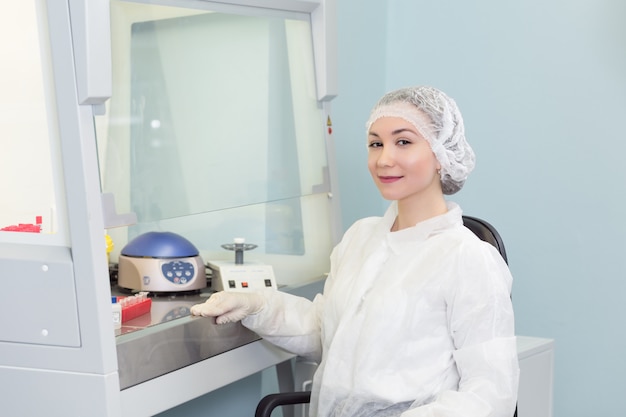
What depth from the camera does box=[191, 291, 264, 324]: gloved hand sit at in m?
1.71

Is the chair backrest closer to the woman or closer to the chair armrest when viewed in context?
the woman

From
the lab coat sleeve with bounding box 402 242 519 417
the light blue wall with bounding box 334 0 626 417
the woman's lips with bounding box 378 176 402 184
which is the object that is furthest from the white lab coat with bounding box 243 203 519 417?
the light blue wall with bounding box 334 0 626 417

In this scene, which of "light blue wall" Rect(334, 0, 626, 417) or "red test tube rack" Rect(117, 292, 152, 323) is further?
"light blue wall" Rect(334, 0, 626, 417)

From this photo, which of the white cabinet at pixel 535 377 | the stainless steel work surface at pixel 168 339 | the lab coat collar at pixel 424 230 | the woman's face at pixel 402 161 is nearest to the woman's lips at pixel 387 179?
the woman's face at pixel 402 161

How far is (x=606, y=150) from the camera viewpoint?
8.00 feet

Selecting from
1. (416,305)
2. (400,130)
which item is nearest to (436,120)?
(400,130)

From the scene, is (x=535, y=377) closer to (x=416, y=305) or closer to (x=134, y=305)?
(x=416, y=305)

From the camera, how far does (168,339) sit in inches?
64.2

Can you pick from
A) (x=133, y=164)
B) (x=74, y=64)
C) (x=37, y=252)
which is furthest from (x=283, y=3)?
(x=37, y=252)

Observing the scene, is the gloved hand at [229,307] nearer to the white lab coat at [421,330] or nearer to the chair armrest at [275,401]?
the white lab coat at [421,330]

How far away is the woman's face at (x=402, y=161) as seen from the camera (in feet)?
5.56

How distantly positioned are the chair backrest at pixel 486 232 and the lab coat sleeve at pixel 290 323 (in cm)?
36

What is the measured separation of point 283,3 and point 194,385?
35.4 inches

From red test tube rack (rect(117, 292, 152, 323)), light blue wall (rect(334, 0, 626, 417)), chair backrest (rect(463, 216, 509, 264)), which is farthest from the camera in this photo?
light blue wall (rect(334, 0, 626, 417))
